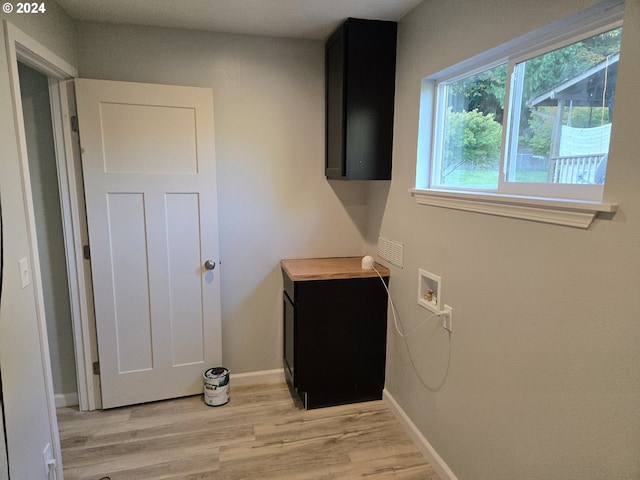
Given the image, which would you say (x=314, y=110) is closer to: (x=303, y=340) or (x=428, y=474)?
(x=303, y=340)

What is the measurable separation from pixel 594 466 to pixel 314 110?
245 cm

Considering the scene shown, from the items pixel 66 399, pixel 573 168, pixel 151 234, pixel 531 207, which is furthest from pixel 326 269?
pixel 66 399

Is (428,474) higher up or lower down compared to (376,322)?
lower down

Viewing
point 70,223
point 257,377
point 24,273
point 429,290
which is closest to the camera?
point 24,273

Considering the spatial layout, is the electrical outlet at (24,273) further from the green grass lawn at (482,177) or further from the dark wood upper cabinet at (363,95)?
the green grass lawn at (482,177)

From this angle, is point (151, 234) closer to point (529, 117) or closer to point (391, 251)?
point (391, 251)

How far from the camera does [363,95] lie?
7.75 feet

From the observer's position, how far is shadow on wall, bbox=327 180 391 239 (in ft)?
9.21

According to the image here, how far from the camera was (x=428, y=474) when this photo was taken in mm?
2016

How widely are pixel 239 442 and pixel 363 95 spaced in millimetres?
2251

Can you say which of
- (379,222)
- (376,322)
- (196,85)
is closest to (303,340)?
(376,322)

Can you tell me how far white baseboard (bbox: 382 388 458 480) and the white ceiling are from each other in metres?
2.43

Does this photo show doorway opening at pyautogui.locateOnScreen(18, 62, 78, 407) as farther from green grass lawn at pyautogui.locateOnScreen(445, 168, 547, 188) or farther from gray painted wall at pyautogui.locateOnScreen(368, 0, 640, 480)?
green grass lawn at pyautogui.locateOnScreen(445, 168, 547, 188)

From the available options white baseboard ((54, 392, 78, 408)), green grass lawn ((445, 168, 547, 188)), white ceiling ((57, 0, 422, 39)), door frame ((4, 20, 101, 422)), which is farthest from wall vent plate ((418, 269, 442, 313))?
white baseboard ((54, 392, 78, 408))
